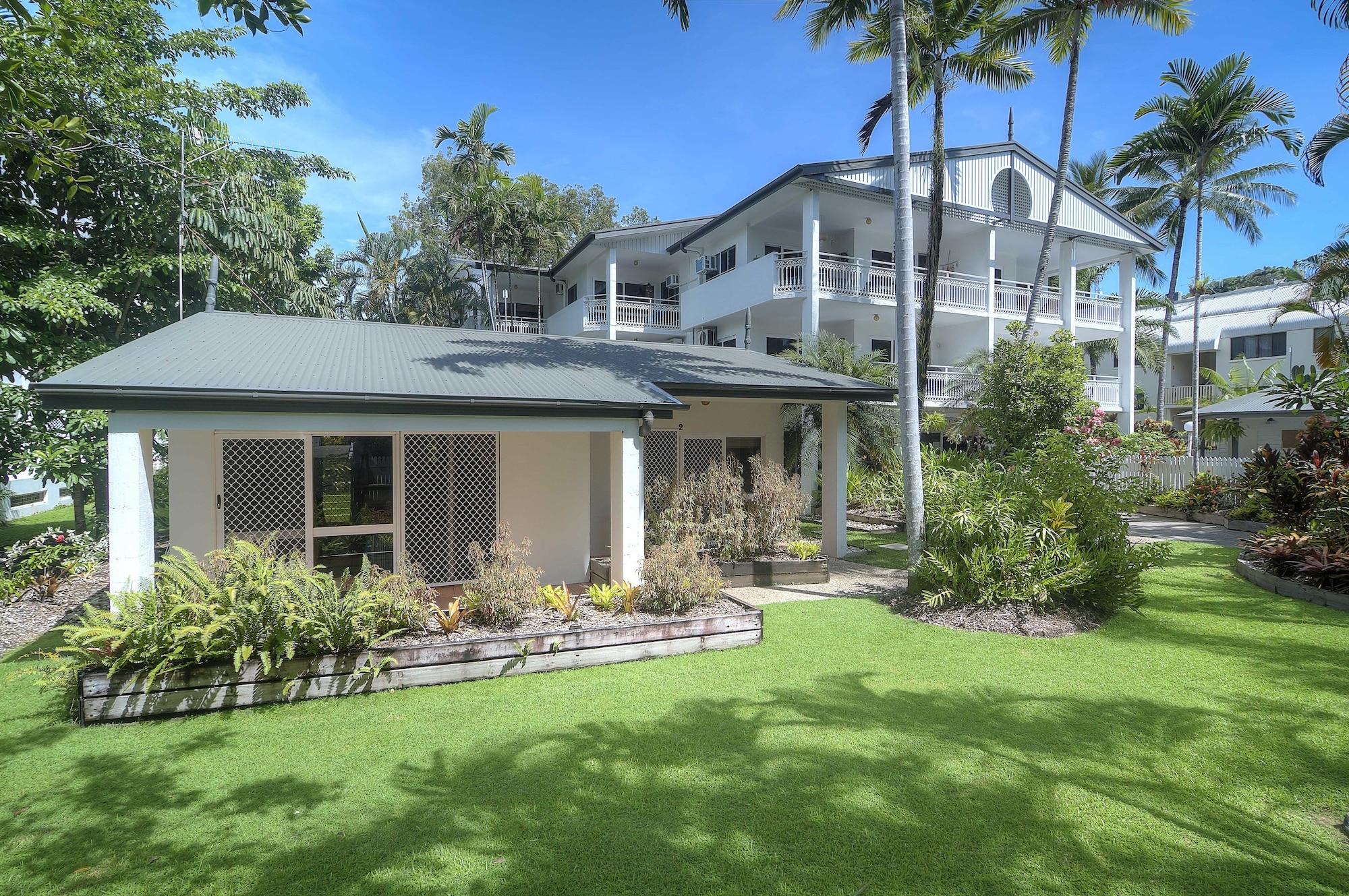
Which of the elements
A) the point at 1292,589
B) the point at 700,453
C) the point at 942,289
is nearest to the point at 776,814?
the point at 1292,589

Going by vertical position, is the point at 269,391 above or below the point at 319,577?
above

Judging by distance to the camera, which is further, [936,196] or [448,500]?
[936,196]

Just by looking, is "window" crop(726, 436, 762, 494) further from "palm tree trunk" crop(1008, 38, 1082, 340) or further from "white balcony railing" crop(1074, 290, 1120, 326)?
"white balcony railing" crop(1074, 290, 1120, 326)

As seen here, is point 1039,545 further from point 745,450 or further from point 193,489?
point 193,489

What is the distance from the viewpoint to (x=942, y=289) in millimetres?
21219

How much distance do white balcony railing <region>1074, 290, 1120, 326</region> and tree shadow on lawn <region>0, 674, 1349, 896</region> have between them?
22.9 m

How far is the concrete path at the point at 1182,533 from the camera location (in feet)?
42.9

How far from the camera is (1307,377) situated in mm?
10750

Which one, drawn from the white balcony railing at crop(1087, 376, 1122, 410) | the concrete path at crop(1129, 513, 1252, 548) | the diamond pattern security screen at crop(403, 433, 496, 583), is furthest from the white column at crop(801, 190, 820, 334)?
the diamond pattern security screen at crop(403, 433, 496, 583)

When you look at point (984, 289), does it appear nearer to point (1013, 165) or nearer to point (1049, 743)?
point (1013, 165)

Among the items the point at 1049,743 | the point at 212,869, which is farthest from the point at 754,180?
the point at 212,869

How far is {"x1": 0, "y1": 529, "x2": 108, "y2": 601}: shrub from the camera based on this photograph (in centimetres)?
843

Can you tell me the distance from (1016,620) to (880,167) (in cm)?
1634

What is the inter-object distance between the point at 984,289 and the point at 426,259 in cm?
2364
